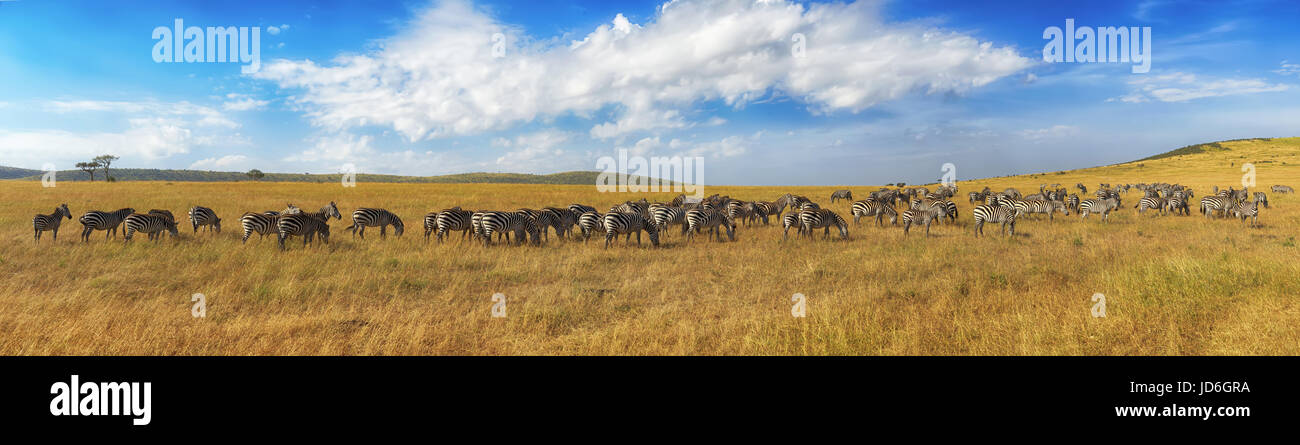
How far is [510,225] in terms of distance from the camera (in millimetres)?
18266

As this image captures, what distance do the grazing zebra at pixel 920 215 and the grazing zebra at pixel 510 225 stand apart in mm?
14310

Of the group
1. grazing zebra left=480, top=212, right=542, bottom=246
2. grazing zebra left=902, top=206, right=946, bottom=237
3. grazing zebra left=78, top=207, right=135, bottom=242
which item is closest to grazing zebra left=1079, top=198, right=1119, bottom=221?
grazing zebra left=902, top=206, right=946, bottom=237

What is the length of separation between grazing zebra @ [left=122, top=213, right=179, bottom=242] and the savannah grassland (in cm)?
86

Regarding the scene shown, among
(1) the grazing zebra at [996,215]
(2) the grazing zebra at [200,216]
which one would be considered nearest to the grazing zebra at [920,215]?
(1) the grazing zebra at [996,215]

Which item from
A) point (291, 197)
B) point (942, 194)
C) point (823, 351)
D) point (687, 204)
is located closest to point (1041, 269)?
point (823, 351)

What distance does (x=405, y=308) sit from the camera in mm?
9695

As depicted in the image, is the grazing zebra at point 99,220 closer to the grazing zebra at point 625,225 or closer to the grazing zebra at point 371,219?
the grazing zebra at point 371,219

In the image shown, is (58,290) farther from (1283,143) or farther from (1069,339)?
(1283,143)

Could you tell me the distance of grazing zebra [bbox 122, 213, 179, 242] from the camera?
17.0 metres

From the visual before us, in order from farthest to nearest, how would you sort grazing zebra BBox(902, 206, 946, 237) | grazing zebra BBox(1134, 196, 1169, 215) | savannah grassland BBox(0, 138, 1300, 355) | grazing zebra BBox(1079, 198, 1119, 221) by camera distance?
grazing zebra BBox(1134, 196, 1169, 215), grazing zebra BBox(1079, 198, 1119, 221), grazing zebra BBox(902, 206, 946, 237), savannah grassland BBox(0, 138, 1300, 355)

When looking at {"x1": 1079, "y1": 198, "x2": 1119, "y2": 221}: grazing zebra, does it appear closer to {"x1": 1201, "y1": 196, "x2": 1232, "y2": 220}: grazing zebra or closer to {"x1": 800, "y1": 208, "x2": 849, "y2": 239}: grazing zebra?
{"x1": 1201, "y1": 196, "x2": 1232, "y2": 220}: grazing zebra

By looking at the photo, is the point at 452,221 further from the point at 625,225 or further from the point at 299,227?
the point at 625,225
